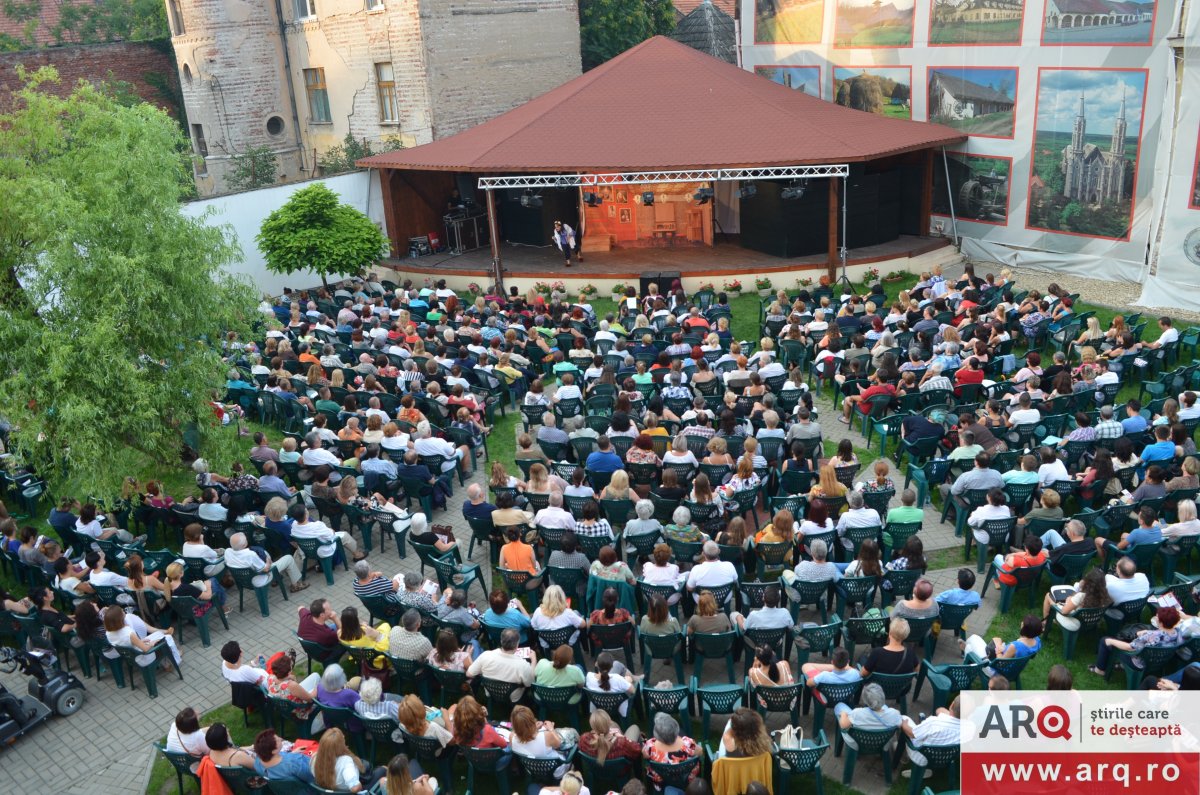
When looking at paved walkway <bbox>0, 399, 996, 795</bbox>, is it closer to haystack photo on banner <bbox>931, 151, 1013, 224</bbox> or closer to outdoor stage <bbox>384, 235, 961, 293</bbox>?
outdoor stage <bbox>384, 235, 961, 293</bbox>

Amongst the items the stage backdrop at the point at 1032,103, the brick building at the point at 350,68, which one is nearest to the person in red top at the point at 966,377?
the stage backdrop at the point at 1032,103

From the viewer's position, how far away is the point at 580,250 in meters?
25.7

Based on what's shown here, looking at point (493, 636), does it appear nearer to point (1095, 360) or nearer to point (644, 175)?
point (1095, 360)

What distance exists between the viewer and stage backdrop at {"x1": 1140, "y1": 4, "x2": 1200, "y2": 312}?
18266mm

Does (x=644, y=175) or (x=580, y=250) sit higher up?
(x=644, y=175)

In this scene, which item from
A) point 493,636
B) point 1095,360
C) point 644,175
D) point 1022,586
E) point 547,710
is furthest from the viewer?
point 644,175

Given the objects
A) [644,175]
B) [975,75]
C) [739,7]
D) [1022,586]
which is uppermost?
[739,7]

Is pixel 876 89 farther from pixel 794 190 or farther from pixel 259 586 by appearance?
pixel 259 586

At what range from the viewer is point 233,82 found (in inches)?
1316

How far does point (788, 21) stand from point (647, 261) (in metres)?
8.99

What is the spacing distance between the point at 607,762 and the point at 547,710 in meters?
1.24

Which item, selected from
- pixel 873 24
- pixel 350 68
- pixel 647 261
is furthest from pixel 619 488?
pixel 350 68

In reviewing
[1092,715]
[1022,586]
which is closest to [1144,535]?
[1022,586]

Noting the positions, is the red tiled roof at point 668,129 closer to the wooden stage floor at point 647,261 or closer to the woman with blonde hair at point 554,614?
the wooden stage floor at point 647,261
